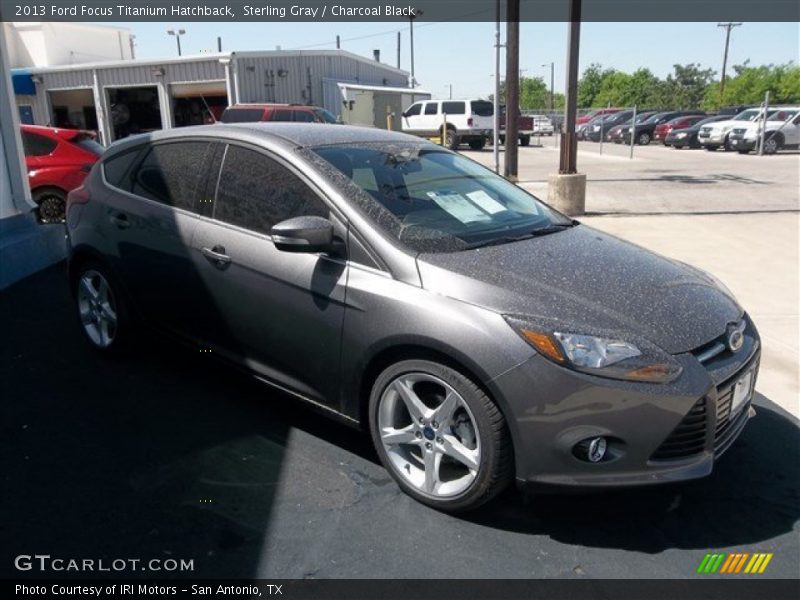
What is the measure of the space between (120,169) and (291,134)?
1439 mm

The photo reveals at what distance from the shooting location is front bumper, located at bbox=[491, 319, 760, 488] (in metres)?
2.60

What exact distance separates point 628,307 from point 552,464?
2.43 feet

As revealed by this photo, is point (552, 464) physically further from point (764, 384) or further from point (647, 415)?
point (764, 384)

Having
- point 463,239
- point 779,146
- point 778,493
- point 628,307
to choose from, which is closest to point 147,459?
point 463,239

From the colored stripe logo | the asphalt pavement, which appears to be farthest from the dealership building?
the colored stripe logo

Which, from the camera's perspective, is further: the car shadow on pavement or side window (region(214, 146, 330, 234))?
side window (region(214, 146, 330, 234))

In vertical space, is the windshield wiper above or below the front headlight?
above

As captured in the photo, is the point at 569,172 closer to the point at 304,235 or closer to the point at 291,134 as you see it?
the point at 291,134

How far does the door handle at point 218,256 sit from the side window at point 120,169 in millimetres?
1059

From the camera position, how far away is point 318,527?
9.49 feet

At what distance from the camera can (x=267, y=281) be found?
3424 mm

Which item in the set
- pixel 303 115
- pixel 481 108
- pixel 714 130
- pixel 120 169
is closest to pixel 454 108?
pixel 481 108

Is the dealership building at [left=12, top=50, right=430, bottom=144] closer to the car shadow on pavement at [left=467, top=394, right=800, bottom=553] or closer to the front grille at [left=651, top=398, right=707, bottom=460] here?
the car shadow on pavement at [left=467, top=394, right=800, bottom=553]

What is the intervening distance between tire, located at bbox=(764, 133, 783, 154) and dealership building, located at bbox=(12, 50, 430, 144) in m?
14.2
